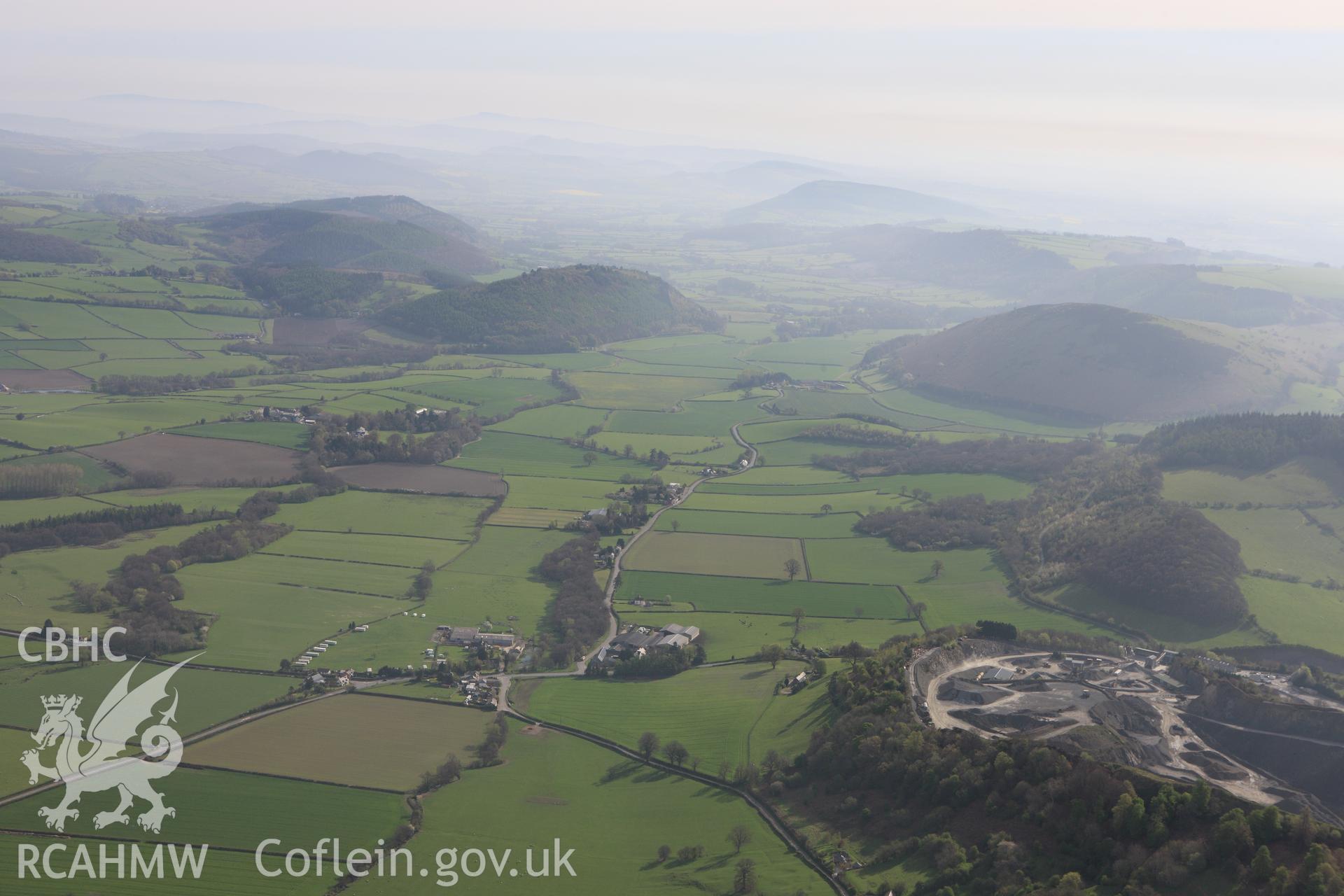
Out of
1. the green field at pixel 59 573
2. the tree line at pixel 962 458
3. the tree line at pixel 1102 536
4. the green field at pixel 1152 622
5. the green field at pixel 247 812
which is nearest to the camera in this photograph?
the green field at pixel 247 812

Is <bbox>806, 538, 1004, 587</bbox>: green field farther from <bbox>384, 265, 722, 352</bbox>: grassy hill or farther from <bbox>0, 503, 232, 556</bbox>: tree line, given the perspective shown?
<bbox>384, 265, 722, 352</bbox>: grassy hill

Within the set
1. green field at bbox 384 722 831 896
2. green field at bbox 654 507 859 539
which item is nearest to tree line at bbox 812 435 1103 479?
green field at bbox 654 507 859 539

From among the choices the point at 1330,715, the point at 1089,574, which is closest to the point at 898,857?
the point at 1330,715

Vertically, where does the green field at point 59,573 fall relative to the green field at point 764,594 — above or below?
below

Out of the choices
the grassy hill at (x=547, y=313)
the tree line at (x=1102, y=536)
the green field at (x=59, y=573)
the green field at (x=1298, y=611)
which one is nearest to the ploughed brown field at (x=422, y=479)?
the green field at (x=59, y=573)

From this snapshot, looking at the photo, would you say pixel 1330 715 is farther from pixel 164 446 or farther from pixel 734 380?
pixel 734 380

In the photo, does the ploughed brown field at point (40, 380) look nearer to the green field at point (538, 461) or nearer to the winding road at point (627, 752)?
the green field at point (538, 461)

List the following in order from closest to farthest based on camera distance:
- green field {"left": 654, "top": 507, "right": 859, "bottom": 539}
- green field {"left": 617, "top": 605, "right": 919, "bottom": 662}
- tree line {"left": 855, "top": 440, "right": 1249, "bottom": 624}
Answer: green field {"left": 617, "top": 605, "right": 919, "bottom": 662}, tree line {"left": 855, "top": 440, "right": 1249, "bottom": 624}, green field {"left": 654, "top": 507, "right": 859, "bottom": 539}
